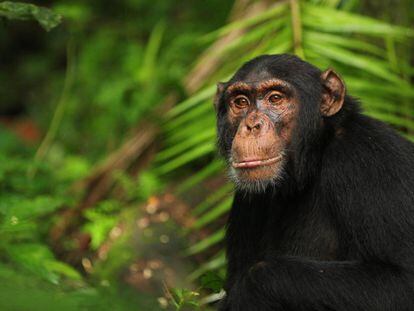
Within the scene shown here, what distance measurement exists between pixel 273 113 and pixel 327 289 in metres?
1.28

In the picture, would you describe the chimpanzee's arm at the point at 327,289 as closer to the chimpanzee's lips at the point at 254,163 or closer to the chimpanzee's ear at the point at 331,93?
the chimpanzee's lips at the point at 254,163

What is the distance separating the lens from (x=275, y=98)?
5.76m

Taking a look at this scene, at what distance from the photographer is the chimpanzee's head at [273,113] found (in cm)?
553

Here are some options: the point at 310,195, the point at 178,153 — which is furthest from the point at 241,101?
the point at 178,153

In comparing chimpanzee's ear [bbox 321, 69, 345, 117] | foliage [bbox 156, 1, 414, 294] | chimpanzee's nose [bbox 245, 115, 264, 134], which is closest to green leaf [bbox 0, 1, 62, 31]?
chimpanzee's nose [bbox 245, 115, 264, 134]

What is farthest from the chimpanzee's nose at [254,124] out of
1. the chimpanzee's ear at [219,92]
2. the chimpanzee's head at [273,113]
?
the chimpanzee's ear at [219,92]

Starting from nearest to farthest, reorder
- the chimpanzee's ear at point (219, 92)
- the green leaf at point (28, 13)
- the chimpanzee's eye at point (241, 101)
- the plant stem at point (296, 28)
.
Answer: the green leaf at point (28, 13) → the chimpanzee's eye at point (241, 101) → the chimpanzee's ear at point (219, 92) → the plant stem at point (296, 28)

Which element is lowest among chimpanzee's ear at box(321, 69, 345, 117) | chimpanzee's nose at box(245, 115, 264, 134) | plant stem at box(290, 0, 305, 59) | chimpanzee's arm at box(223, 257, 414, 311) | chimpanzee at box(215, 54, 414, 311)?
chimpanzee's arm at box(223, 257, 414, 311)

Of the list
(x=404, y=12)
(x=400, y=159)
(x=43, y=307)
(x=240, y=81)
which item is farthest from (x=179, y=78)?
(x=43, y=307)

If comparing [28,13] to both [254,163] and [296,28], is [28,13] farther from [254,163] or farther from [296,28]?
[296,28]

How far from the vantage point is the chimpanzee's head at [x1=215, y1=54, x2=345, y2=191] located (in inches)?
218

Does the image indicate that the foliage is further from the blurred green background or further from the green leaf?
the green leaf

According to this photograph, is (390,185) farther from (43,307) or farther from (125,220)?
(125,220)

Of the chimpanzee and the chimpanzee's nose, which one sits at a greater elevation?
the chimpanzee's nose
